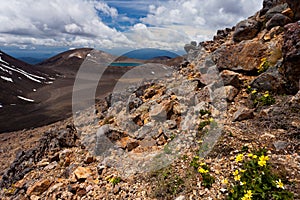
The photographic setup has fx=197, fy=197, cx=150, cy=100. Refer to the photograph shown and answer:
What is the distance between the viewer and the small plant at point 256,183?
3103 millimetres

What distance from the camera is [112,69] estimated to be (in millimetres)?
92750

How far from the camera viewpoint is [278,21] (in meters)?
8.88

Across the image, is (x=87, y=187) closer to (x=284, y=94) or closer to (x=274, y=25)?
(x=284, y=94)

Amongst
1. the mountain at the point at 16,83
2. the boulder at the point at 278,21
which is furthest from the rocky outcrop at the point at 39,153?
the mountain at the point at 16,83

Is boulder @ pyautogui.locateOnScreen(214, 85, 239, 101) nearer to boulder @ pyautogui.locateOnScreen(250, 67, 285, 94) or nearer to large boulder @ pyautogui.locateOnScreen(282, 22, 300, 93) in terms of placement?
boulder @ pyautogui.locateOnScreen(250, 67, 285, 94)

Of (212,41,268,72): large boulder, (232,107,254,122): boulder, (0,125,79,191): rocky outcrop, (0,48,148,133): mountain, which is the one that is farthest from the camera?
(0,48,148,133): mountain

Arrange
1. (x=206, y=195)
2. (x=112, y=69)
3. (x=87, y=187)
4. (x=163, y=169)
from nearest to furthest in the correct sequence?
(x=206, y=195) < (x=163, y=169) < (x=87, y=187) < (x=112, y=69)

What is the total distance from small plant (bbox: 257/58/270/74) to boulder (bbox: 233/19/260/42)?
10.7 ft

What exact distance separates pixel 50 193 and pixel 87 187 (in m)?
1.32

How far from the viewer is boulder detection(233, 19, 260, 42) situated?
32.8 feet

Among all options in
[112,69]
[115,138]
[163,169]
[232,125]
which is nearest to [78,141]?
[115,138]

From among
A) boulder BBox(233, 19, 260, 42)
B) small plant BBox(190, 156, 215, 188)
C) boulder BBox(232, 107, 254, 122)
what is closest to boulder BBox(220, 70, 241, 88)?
boulder BBox(232, 107, 254, 122)

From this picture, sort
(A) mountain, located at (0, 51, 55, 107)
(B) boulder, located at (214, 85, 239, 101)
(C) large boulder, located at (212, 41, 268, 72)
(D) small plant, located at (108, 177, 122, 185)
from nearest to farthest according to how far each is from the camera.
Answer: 1. (D) small plant, located at (108, 177, 122, 185)
2. (B) boulder, located at (214, 85, 239, 101)
3. (C) large boulder, located at (212, 41, 268, 72)
4. (A) mountain, located at (0, 51, 55, 107)

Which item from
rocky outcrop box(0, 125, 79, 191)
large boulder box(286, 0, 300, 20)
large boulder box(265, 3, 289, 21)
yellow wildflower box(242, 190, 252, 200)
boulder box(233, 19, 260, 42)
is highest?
large boulder box(265, 3, 289, 21)
